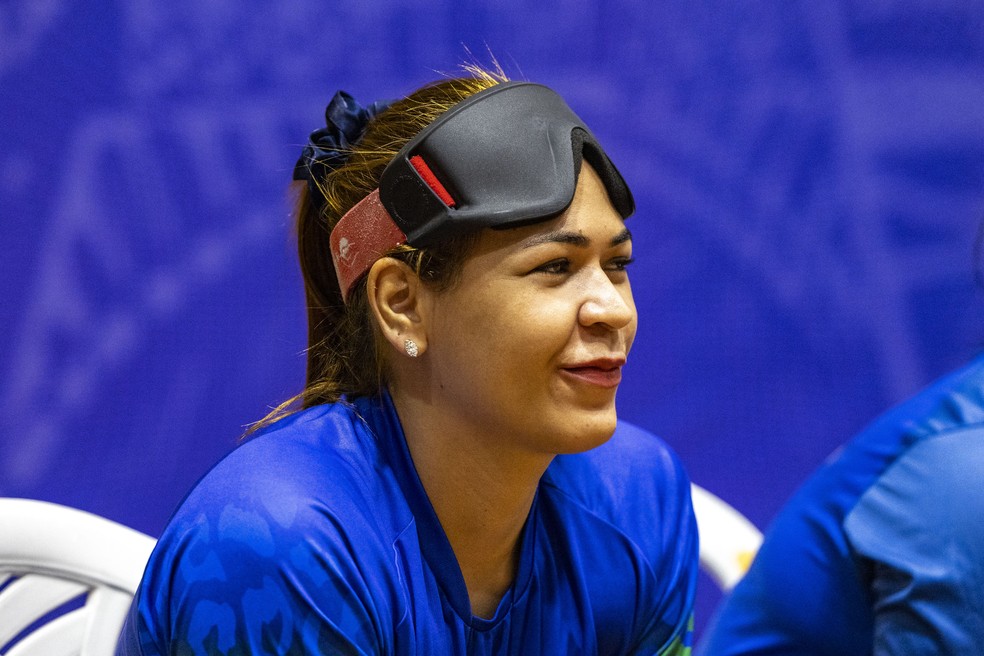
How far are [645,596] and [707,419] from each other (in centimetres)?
86

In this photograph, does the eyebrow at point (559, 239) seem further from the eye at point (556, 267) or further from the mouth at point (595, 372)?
the mouth at point (595, 372)

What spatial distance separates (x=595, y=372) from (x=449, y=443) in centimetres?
20

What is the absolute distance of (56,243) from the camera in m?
2.07

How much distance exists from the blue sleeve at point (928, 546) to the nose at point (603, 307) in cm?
56

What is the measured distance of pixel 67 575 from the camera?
1683 mm

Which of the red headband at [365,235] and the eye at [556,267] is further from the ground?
the red headband at [365,235]

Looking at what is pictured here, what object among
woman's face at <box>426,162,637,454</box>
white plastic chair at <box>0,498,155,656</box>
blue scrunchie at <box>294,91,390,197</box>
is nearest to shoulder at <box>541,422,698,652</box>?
woman's face at <box>426,162,637,454</box>

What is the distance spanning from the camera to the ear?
1431 millimetres

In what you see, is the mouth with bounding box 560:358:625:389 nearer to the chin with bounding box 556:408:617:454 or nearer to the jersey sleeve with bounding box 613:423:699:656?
the chin with bounding box 556:408:617:454

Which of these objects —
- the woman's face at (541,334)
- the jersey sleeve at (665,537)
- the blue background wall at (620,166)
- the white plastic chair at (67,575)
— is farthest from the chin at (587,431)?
the blue background wall at (620,166)

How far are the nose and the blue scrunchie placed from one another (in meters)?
0.39

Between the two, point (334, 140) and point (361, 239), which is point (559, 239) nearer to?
point (361, 239)

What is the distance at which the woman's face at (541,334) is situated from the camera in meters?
1.34

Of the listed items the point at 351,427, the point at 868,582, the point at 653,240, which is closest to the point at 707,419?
the point at 653,240
